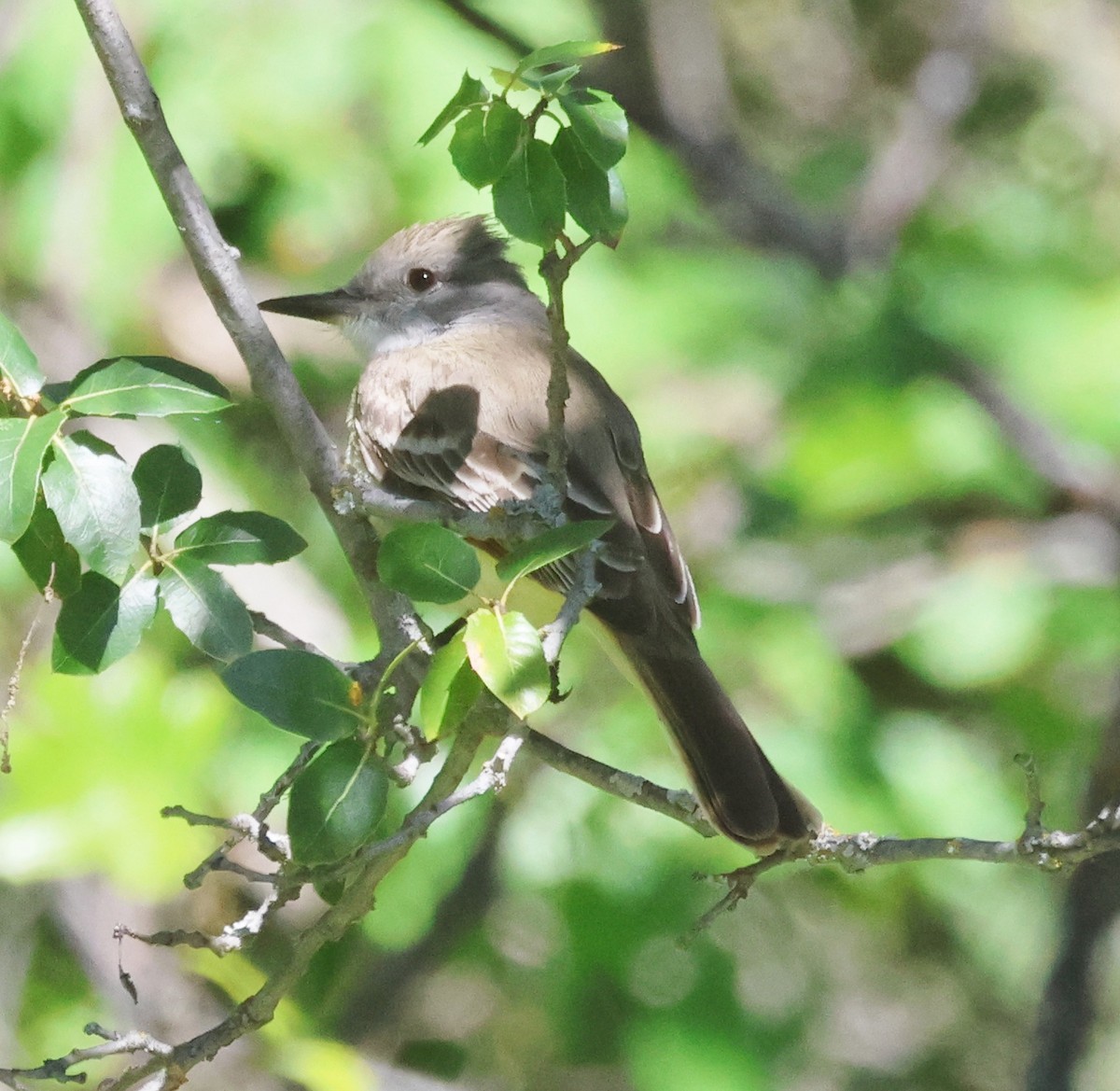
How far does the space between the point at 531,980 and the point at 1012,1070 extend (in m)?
2.21

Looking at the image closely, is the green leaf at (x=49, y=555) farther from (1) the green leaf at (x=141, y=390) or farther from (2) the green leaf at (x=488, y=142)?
(2) the green leaf at (x=488, y=142)

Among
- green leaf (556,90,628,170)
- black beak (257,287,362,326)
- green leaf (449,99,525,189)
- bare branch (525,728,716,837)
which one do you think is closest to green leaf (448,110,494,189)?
green leaf (449,99,525,189)

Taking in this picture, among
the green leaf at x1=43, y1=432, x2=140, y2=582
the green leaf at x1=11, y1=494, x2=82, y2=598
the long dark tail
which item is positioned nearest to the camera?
the green leaf at x1=43, y1=432, x2=140, y2=582

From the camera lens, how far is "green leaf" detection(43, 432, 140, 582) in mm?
1793

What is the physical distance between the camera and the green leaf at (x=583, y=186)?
5.87 feet

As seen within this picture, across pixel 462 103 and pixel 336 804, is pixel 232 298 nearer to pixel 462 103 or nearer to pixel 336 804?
pixel 462 103

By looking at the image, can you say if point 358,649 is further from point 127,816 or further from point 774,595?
point 774,595

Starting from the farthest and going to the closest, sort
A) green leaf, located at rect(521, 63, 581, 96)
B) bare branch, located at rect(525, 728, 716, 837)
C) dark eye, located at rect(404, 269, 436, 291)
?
dark eye, located at rect(404, 269, 436, 291) → bare branch, located at rect(525, 728, 716, 837) → green leaf, located at rect(521, 63, 581, 96)

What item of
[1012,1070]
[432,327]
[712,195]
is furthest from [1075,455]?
[1012,1070]

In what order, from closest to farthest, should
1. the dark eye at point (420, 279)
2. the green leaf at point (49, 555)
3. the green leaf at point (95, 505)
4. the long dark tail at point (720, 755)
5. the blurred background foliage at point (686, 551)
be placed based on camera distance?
the green leaf at point (95, 505) → the green leaf at point (49, 555) → the long dark tail at point (720, 755) → the blurred background foliage at point (686, 551) → the dark eye at point (420, 279)

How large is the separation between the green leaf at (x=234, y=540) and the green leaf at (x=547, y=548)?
13.3 inches

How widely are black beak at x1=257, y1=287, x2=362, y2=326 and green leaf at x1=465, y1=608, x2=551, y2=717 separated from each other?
6.48ft

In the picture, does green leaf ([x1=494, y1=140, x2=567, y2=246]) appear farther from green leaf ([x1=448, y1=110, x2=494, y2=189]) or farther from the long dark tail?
the long dark tail

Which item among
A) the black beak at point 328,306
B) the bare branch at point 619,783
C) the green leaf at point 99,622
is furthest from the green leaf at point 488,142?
the black beak at point 328,306
